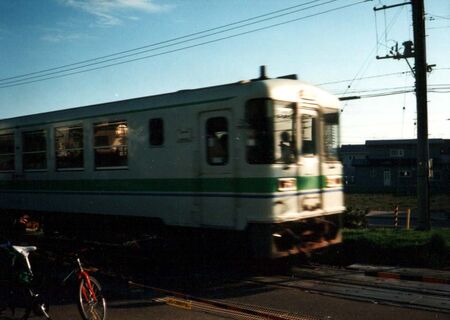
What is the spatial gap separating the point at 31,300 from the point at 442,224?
22.7 meters

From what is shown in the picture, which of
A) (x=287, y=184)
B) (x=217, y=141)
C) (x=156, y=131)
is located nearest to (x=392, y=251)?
(x=287, y=184)

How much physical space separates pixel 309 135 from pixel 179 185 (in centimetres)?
281

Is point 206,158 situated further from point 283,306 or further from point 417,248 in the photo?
point 417,248

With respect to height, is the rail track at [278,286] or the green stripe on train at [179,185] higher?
the green stripe on train at [179,185]

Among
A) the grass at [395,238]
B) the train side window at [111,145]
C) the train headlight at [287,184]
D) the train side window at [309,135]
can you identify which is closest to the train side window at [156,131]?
the train side window at [111,145]

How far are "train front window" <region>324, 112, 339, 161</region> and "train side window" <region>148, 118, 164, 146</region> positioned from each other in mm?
3440

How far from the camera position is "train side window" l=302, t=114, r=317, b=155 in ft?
30.3

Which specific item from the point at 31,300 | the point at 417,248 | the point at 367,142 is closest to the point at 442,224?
the point at 417,248

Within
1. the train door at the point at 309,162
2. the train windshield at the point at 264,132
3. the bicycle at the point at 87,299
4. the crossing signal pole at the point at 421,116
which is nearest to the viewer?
the bicycle at the point at 87,299

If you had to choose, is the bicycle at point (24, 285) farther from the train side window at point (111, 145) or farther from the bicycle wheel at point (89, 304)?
the train side window at point (111, 145)

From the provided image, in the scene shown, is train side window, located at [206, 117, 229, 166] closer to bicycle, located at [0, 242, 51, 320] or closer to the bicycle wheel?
the bicycle wheel

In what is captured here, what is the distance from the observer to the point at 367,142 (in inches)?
2450

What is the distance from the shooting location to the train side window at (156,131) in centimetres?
993

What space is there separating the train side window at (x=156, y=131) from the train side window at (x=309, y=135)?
9.67 feet
